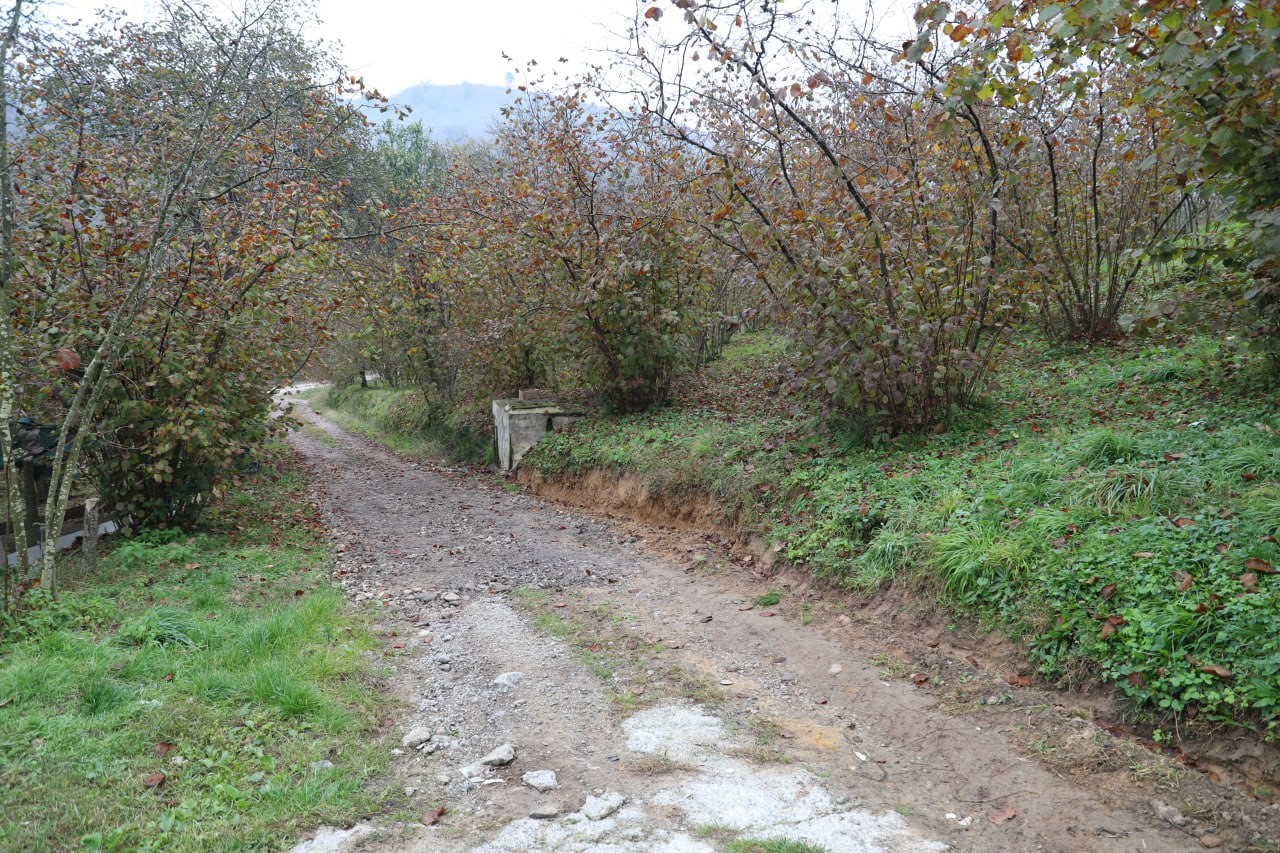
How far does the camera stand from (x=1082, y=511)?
16.2 ft

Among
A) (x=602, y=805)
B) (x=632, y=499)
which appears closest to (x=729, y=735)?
(x=602, y=805)

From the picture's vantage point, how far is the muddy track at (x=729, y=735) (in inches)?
125

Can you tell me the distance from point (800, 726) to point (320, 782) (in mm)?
2420

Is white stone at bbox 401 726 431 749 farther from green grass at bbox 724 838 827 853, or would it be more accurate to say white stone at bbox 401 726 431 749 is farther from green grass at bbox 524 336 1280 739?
green grass at bbox 524 336 1280 739

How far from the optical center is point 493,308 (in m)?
15.1

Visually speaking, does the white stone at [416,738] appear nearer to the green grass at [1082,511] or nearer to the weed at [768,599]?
the weed at [768,599]

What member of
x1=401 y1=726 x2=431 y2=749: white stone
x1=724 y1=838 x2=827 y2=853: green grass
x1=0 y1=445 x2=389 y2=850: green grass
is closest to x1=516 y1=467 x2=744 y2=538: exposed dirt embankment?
x1=0 y1=445 x2=389 y2=850: green grass

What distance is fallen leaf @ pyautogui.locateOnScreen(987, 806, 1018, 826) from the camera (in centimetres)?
325

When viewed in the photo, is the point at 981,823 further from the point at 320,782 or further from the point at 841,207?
the point at 841,207

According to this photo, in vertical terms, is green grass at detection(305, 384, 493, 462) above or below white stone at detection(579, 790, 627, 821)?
above

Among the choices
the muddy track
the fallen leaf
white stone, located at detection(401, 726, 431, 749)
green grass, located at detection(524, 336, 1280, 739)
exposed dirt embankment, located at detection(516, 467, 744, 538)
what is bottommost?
the fallen leaf

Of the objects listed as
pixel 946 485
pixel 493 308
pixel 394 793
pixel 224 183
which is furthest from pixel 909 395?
pixel 493 308

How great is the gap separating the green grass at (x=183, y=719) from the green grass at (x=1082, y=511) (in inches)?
144

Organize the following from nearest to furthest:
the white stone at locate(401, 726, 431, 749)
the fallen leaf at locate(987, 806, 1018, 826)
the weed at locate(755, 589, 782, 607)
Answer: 1. the fallen leaf at locate(987, 806, 1018, 826)
2. the white stone at locate(401, 726, 431, 749)
3. the weed at locate(755, 589, 782, 607)
